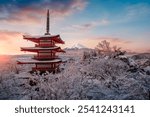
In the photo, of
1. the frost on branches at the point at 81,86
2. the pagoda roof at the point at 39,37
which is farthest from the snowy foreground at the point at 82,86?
the pagoda roof at the point at 39,37

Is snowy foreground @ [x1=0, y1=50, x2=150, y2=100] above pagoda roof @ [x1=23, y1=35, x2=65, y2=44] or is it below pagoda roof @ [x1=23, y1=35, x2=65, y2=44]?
below

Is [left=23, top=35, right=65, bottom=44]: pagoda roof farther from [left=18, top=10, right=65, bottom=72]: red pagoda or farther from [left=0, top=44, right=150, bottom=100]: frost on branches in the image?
[left=0, top=44, right=150, bottom=100]: frost on branches

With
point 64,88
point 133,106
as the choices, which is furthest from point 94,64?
point 133,106

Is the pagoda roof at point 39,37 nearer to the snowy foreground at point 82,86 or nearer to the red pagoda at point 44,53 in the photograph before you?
the red pagoda at point 44,53

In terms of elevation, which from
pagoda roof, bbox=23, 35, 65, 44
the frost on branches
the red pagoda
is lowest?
the frost on branches

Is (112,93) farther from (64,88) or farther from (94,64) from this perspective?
(94,64)

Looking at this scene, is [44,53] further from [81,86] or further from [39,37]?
[81,86]

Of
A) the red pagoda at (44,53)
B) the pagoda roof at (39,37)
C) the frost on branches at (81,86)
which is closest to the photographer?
the frost on branches at (81,86)

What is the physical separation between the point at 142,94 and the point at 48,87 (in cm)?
232

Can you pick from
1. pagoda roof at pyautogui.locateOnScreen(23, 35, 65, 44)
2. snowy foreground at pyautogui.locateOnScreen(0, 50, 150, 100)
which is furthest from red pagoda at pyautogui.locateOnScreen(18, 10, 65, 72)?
snowy foreground at pyautogui.locateOnScreen(0, 50, 150, 100)

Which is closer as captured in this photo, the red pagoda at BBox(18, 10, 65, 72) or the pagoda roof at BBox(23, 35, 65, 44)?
the pagoda roof at BBox(23, 35, 65, 44)

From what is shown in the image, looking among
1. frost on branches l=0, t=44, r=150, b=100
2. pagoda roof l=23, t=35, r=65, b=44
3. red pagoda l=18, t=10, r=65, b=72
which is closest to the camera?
frost on branches l=0, t=44, r=150, b=100

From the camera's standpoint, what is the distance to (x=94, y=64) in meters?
10.4

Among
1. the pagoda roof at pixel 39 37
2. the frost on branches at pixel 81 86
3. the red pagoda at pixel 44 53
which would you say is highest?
the pagoda roof at pixel 39 37
